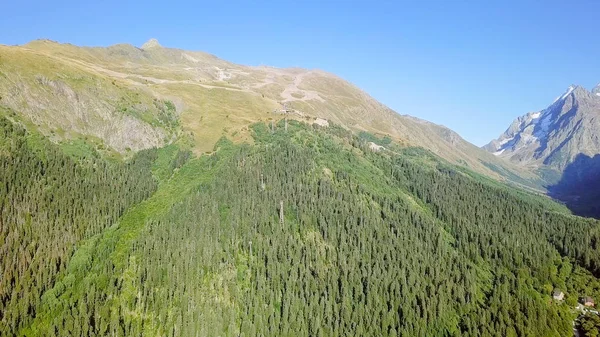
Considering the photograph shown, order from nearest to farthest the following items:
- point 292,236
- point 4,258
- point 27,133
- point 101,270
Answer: point 4,258
point 101,270
point 27,133
point 292,236

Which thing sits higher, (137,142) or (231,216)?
(137,142)

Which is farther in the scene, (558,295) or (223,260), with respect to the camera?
(558,295)

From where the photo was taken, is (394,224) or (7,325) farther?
(394,224)

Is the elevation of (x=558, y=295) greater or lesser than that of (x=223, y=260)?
lesser

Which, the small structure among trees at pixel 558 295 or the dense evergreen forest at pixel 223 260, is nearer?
the dense evergreen forest at pixel 223 260

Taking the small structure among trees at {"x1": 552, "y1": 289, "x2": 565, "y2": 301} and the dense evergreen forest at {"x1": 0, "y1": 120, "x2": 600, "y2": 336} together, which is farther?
the small structure among trees at {"x1": 552, "y1": 289, "x2": 565, "y2": 301}

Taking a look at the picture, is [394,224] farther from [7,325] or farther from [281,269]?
[7,325]

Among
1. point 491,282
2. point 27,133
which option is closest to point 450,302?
point 491,282

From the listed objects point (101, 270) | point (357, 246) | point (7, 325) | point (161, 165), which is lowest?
point (7, 325)
